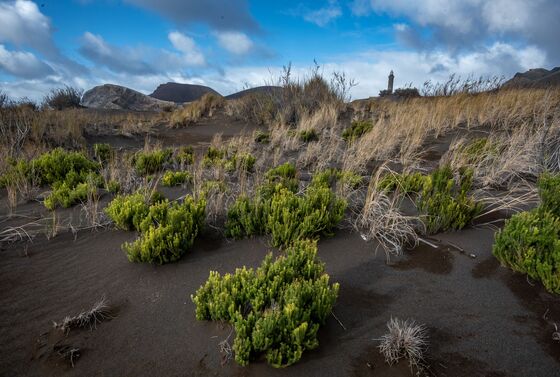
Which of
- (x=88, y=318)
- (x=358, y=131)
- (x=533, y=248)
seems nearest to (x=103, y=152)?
(x=88, y=318)

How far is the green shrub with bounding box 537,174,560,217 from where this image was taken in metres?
4.21

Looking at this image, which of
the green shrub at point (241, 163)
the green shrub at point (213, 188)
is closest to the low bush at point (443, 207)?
the green shrub at point (213, 188)

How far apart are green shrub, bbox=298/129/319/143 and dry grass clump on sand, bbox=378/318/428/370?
7984 millimetres

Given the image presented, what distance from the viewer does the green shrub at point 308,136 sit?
1037 cm

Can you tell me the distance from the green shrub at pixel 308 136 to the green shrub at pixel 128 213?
6.39 meters

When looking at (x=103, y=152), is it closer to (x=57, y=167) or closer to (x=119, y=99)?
(x=57, y=167)

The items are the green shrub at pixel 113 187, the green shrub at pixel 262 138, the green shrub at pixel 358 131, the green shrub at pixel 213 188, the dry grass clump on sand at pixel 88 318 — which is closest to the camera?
the dry grass clump on sand at pixel 88 318

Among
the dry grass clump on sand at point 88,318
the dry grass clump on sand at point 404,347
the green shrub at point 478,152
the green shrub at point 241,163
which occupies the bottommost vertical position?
the dry grass clump on sand at point 88,318

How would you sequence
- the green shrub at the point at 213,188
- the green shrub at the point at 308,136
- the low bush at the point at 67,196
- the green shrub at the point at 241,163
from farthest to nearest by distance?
the green shrub at the point at 308,136
the green shrub at the point at 241,163
the low bush at the point at 67,196
the green shrub at the point at 213,188

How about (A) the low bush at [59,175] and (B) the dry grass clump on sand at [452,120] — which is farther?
(B) the dry grass clump on sand at [452,120]

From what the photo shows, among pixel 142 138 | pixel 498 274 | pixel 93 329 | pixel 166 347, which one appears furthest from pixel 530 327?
pixel 142 138

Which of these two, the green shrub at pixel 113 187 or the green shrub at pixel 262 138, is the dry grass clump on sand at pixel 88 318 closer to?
the green shrub at pixel 113 187

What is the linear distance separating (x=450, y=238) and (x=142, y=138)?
1256cm

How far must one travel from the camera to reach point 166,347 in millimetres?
2898
